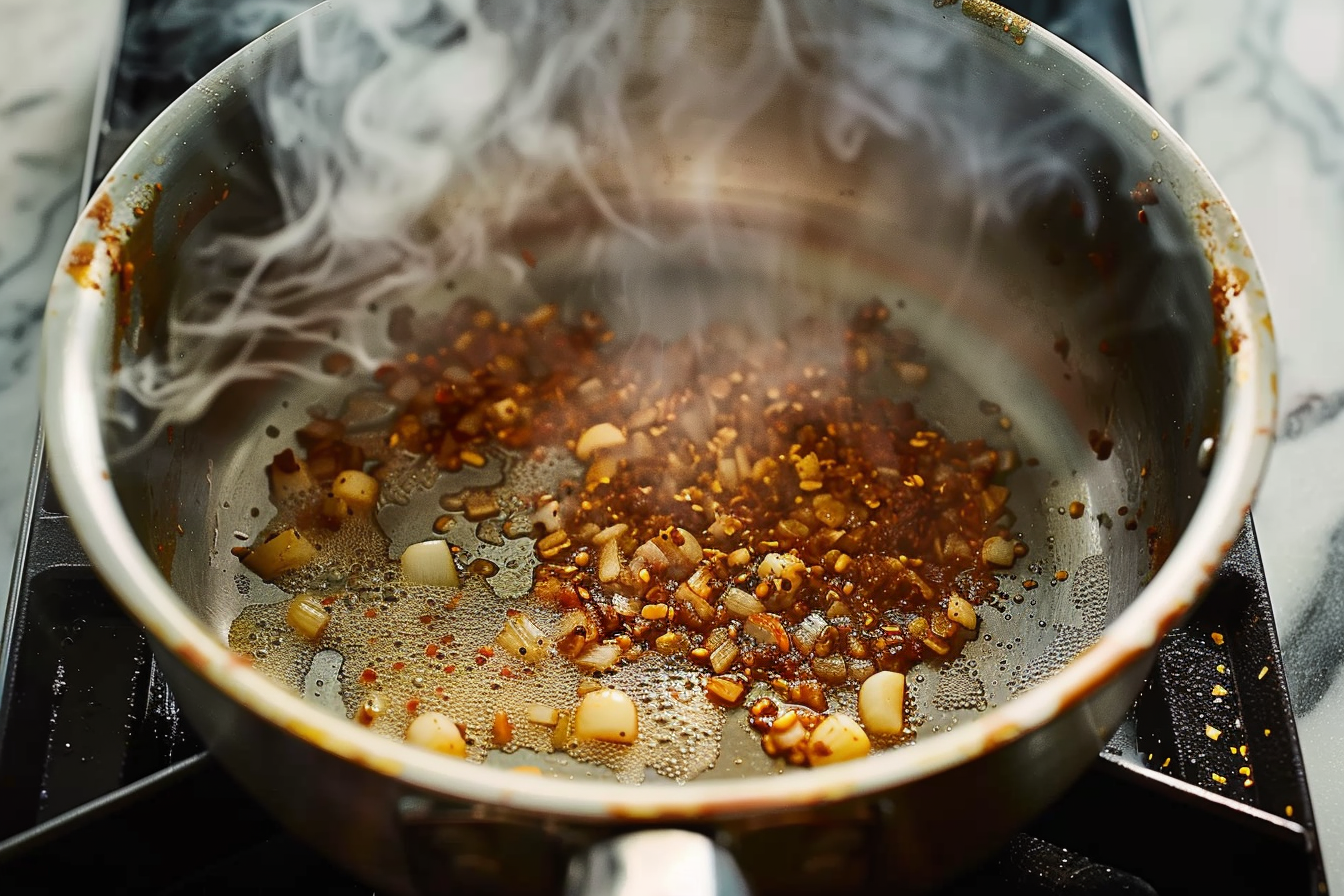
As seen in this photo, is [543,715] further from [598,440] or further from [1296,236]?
[1296,236]

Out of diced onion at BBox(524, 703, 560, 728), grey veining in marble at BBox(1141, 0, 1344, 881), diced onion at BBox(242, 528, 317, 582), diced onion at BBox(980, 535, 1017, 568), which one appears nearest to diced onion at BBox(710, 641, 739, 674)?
diced onion at BBox(524, 703, 560, 728)

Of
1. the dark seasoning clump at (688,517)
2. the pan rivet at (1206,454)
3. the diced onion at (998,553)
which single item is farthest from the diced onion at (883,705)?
the pan rivet at (1206,454)

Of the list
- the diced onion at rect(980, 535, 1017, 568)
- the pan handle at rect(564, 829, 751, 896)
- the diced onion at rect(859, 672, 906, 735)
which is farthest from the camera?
Result: the diced onion at rect(980, 535, 1017, 568)

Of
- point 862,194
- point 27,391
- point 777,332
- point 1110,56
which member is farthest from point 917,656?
point 27,391

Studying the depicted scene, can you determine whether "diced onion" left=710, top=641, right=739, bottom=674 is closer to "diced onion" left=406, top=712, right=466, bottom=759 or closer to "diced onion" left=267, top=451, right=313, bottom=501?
"diced onion" left=406, top=712, right=466, bottom=759

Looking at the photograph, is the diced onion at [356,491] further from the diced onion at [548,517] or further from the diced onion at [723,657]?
the diced onion at [723,657]

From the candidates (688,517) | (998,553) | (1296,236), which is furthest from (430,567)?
(1296,236)
